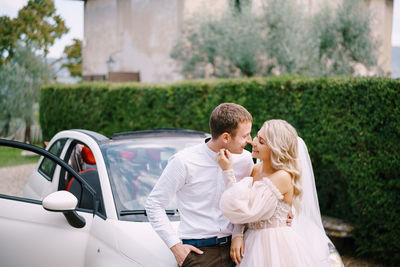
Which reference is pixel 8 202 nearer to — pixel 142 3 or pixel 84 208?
pixel 84 208

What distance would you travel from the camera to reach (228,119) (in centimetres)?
210

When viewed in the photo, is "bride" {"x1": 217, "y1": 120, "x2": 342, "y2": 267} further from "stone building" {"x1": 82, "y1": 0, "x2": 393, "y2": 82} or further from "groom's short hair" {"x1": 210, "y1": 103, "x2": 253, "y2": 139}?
"stone building" {"x1": 82, "y1": 0, "x2": 393, "y2": 82}

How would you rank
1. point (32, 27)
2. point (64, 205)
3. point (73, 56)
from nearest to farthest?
point (64, 205) < point (32, 27) < point (73, 56)

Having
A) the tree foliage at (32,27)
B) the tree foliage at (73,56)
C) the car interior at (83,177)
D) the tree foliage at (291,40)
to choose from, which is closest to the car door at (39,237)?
→ the car interior at (83,177)

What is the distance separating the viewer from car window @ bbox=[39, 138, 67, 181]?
401 cm

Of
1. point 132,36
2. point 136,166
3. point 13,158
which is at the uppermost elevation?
point 132,36

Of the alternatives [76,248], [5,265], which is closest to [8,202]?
[5,265]

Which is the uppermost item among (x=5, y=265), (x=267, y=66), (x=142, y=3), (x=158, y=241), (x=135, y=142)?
(x=142, y=3)

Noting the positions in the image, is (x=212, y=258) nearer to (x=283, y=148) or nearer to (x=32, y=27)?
(x=283, y=148)

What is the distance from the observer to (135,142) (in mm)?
3873

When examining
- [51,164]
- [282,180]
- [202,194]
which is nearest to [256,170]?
[282,180]

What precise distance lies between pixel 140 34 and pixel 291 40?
766 centimetres

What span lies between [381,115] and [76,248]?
399 cm

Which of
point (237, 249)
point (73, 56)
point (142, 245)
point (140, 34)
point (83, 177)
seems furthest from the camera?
point (73, 56)
